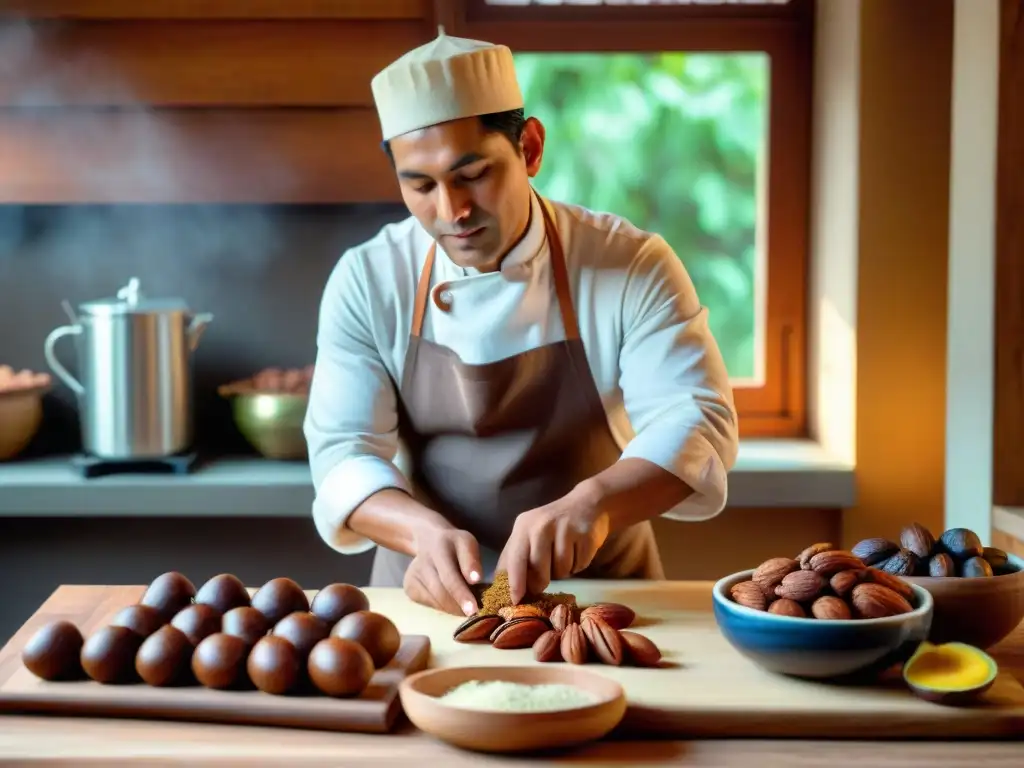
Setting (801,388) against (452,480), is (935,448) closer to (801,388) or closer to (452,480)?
(801,388)

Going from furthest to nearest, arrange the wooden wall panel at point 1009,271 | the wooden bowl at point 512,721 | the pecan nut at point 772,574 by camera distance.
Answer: the wooden wall panel at point 1009,271 → the pecan nut at point 772,574 → the wooden bowl at point 512,721

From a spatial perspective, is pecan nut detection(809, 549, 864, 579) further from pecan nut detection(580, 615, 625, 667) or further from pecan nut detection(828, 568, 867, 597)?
pecan nut detection(580, 615, 625, 667)

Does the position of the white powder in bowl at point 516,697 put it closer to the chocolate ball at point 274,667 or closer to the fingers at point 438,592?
the chocolate ball at point 274,667

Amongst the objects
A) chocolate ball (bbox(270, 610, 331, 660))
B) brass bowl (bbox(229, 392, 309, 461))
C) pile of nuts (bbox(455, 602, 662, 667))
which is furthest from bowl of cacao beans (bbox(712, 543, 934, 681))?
brass bowl (bbox(229, 392, 309, 461))

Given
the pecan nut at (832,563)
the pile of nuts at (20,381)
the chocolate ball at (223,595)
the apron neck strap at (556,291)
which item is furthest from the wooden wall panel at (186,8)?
the pecan nut at (832,563)

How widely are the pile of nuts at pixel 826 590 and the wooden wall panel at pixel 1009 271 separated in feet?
3.72

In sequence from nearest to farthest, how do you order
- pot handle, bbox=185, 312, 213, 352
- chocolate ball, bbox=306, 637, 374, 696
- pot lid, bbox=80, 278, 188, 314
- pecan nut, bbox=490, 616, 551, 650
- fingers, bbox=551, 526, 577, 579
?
chocolate ball, bbox=306, 637, 374, 696, pecan nut, bbox=490, 616, 551, 650, fingers, bbox=551, 526, 577, 579, pot lid, bbox=80, 278, 188, 314, pot handle, bbox=185, 312, 213, 352

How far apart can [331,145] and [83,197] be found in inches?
25.7

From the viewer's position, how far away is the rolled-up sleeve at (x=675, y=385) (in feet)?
6.47

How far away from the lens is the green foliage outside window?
3.39 m

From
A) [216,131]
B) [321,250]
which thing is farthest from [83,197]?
[321,250]

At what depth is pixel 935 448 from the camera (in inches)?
122

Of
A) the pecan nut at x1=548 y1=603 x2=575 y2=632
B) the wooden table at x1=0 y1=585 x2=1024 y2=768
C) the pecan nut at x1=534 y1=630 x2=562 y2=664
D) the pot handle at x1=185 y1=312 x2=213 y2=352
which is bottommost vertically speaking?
the wooden table at x1=0 y1=585 x2=1024 y2=768

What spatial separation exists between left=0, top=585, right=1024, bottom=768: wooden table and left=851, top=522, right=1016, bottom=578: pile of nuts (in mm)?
240
